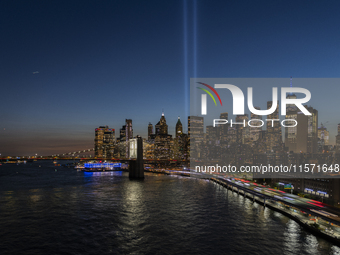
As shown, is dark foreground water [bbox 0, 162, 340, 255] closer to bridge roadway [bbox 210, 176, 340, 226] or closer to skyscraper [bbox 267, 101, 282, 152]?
bridge roadway [bbox 210, 176, 340, 226]

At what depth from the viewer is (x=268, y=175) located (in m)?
66.6

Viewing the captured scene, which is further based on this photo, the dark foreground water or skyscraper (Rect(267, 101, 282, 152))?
skyscraper (Rect(267, 101, 282, 152))

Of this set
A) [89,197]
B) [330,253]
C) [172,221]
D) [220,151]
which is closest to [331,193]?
[330,253]

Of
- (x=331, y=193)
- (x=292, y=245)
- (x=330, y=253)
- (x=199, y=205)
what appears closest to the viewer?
(x=330, y=253)

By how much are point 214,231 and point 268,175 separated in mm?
49382

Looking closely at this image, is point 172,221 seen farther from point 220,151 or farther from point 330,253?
point 220,151

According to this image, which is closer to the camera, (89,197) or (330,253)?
(330,253)

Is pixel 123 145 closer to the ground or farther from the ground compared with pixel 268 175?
farther from the ground

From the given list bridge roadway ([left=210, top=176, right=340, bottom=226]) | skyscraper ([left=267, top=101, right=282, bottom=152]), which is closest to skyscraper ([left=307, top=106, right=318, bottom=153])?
skyscraper ([left=267, top=101, right=282, bottom=152])

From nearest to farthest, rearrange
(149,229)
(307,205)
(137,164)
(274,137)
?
(149,229) → (307,205) → (137,164) → (274,137)

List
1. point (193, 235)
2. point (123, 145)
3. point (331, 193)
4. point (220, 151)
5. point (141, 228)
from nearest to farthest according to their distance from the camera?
point (193, 235) → point (141, 228) → point (331, 193) → point (123, 145) → point (220, 151)

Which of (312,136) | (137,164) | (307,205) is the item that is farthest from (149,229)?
(312,136)

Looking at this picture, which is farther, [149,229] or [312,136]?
[312,136]

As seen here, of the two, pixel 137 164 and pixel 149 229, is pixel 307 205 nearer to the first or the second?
pixel 149 229
